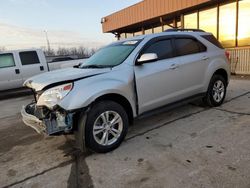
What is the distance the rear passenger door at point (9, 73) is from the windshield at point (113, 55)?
6141 mm

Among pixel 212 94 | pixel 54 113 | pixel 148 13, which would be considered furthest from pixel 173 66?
pixel 148 13

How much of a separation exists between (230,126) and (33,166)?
3421mm

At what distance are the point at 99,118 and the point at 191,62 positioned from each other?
7.85 ft

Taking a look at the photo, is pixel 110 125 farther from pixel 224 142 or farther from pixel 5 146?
pixel 5 146

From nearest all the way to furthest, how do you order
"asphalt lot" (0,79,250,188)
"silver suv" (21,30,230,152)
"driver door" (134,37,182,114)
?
"asphalt lot" (0,79,250,188) → "silver suv" (21,30,230,152) → "driver door" (134,37,182,114)

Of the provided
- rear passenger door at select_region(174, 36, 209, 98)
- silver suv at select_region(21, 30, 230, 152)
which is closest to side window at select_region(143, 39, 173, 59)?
silver suv at select_region(21, 30, 230, 152)

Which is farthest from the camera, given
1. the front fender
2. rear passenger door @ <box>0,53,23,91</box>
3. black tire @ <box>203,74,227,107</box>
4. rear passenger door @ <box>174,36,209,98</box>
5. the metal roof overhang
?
the metal roof overhang

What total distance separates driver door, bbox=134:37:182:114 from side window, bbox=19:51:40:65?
7.30 meters

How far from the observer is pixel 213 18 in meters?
11.6

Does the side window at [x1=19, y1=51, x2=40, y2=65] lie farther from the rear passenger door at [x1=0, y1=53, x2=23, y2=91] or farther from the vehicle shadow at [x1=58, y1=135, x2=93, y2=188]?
the vehicle shadow at [x1=58, y1=135, x2=93, y2=188]

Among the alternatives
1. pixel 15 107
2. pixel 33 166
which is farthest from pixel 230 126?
pixel 15 107

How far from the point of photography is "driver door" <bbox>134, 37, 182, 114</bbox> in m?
4.04

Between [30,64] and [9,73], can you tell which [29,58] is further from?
[9,73]

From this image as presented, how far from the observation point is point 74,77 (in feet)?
11.3
